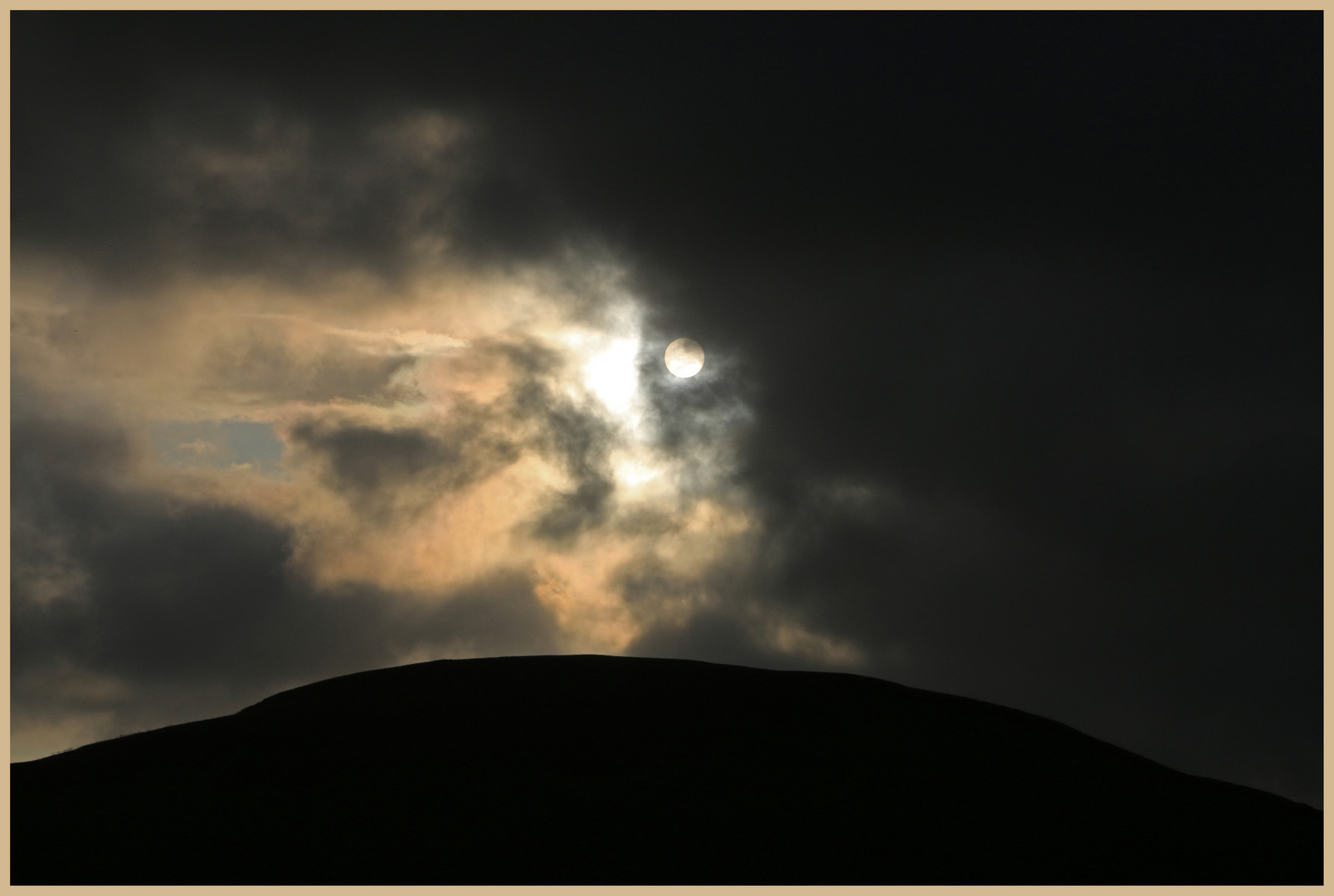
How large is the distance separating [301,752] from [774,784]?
19028mm

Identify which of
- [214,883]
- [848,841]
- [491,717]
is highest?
[491,717]

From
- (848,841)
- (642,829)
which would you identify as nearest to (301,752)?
(642,829)

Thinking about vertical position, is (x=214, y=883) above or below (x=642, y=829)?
below

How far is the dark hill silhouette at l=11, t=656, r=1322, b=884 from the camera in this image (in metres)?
27.4

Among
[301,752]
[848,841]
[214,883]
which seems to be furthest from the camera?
[301,752]

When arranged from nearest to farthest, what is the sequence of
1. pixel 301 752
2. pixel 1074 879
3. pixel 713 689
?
1. pixel 1074 879
2. pixel 301 752
3. pixel 713 689

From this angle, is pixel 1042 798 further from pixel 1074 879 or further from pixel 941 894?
pixel 941 894

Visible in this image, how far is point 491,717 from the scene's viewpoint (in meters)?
41.0

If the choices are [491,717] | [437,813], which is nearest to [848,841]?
[437,813]

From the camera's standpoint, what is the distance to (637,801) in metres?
32.0

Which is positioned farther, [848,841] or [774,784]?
[774,784]

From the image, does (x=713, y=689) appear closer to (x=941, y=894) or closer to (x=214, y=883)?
(x=941, y=894)

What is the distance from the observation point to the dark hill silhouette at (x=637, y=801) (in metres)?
27.4

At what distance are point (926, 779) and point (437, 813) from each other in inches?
726
